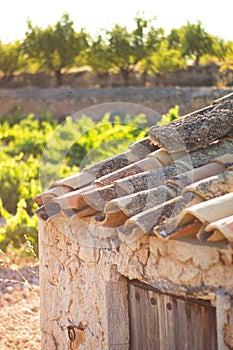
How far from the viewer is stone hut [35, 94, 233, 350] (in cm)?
284

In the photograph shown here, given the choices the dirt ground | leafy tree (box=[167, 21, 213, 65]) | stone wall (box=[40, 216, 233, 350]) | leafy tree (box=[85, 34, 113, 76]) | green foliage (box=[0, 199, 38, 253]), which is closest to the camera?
stone wall (box=[40, 216, 233, 350])

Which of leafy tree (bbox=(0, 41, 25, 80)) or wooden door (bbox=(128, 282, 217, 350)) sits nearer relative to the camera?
wooden door (bbox=(128, 282, 217, 350))

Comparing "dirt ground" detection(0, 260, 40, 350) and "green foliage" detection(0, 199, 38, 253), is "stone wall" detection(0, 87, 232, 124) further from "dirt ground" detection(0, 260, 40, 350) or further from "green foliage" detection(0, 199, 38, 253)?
"dirt ground" detection(0, 260, 40, 350)

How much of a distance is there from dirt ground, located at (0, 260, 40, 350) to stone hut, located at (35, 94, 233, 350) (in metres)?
1.02

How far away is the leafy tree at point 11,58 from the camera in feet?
96.1

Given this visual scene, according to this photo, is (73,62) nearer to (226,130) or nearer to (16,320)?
(16,320)

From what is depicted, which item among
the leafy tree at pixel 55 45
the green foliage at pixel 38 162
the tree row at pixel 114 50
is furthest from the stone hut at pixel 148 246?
the leafy tree at pixel 55 45

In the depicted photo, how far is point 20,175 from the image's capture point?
1070 centimetres

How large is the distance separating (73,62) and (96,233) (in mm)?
26328

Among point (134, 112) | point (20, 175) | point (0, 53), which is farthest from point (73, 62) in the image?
point (20, 175)

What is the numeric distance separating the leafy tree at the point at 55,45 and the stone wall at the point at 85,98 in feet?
10.8

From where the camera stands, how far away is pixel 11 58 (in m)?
29.4

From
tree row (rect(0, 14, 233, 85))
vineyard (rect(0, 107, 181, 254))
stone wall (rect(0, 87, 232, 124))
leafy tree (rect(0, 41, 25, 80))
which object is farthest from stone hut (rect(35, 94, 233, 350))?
leafy tree (rect(0, 41, 25, 80))

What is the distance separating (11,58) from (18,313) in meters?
24.7
